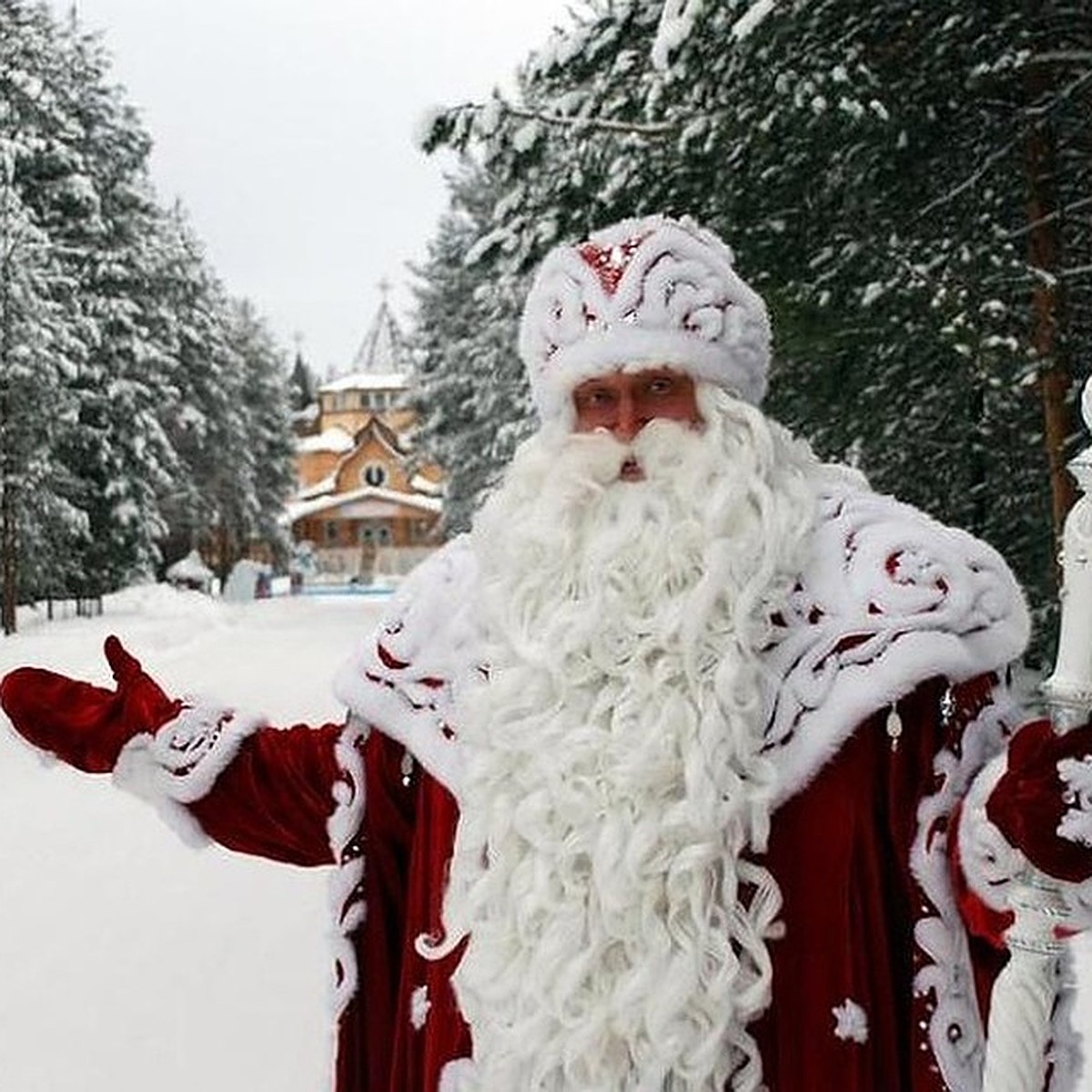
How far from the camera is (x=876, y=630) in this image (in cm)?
231

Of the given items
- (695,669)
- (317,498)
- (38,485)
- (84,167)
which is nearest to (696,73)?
(695,669)

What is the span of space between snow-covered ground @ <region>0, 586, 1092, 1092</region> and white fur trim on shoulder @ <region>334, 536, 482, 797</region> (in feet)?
2.28

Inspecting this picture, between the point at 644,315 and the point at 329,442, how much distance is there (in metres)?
105

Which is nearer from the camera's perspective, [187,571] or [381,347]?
[187,571]

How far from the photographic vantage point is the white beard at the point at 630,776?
2270 mm

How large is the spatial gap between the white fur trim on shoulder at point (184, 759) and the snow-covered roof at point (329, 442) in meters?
100

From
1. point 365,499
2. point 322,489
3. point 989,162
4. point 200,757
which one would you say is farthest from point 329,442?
point 200,757

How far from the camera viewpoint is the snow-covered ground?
17.4 ft

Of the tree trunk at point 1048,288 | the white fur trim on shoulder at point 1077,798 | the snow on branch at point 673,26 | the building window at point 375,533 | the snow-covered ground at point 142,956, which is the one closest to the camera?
the white fur trim on shoulder at point 1077,798

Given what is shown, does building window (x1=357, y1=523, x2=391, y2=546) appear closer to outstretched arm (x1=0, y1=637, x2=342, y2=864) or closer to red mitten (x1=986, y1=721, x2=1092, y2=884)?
outstretched arm (x1=0, y1=637, x2=342, y2=864)

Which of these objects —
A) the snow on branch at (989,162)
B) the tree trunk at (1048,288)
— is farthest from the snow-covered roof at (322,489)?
the tree trunk at (1048,288)

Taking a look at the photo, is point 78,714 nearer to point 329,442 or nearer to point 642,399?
point 642,399

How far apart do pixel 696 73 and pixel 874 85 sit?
1145 millimetres

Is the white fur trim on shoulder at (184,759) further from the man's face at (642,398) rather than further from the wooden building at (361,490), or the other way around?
the wooden building at (361,490)
